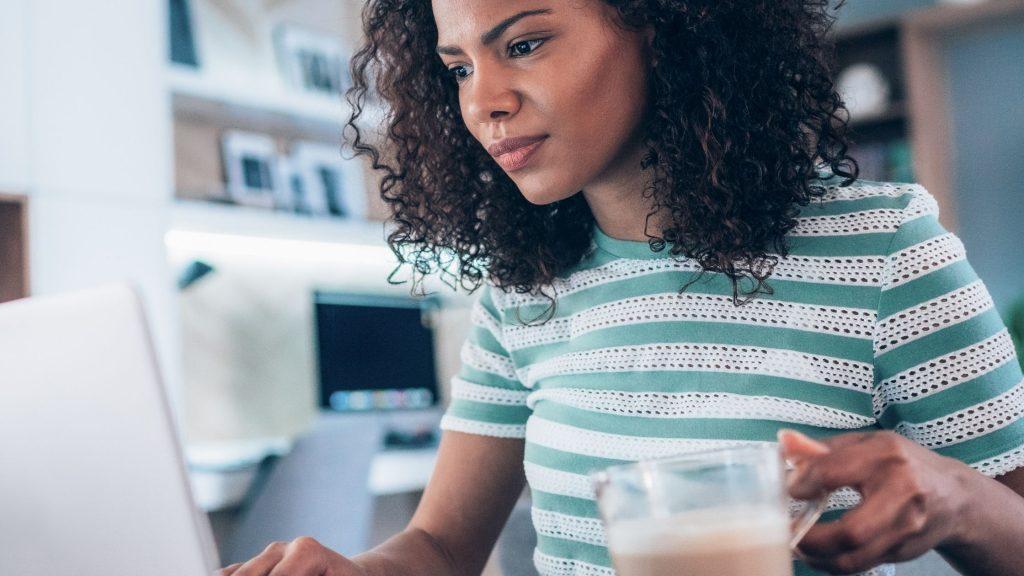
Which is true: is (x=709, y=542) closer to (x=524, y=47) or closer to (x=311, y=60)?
(x=524, y=47)

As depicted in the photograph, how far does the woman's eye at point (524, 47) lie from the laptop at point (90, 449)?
476 millimetres

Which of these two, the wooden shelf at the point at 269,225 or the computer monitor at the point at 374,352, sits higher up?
the wooden shelf at the point at 269,225

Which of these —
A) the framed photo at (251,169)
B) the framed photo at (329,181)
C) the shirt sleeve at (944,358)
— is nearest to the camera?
the shirt sleeve at (944,358)

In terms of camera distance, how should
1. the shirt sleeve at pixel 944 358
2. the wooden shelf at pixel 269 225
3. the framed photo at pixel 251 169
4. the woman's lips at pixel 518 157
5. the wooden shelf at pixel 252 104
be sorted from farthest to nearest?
the framed photo at pixel 251 169 → the wooden shelf at pixel 252 104 → the wooden shelf at pixel 269 225 → the woman's lips at pixel 518 157 → the shirt sleeve at pixel 944 358

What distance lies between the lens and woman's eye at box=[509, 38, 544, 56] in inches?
36.2

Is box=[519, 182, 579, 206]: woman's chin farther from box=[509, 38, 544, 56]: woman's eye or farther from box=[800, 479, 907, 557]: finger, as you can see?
box=[800, 479, 907, 557]: finger

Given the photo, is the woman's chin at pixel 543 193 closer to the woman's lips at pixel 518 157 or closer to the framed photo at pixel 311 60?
the woman's lips at pixel 518 157

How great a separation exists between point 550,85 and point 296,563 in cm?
47

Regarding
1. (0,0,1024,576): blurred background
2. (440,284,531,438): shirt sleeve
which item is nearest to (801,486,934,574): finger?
(440,284,531,438): shirt sleeve

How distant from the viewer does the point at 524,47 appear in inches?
36.6

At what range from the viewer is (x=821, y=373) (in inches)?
35.4

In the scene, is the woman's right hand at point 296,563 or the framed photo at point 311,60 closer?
the woman's right hand at point 296,563

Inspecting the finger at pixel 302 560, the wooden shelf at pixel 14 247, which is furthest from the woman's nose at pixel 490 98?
the wooden shelf at pixel 14 247

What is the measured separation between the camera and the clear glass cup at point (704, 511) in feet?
1.72
